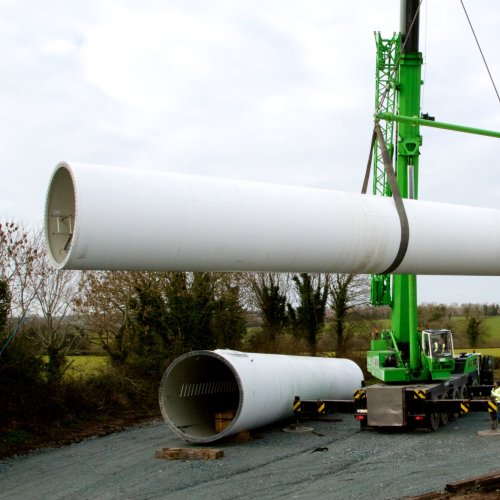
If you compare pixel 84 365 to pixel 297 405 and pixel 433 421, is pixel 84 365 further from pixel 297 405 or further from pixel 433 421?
pixel 433 421

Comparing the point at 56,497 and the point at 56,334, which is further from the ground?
the point at 56,334

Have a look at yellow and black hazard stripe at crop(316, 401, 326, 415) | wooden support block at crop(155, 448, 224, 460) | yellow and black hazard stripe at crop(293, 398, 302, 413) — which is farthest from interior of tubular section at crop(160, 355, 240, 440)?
yellow and black hazard stripe at crop(316, 401, 326, 415)

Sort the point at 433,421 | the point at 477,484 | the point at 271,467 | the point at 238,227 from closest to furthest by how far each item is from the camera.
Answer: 1. the point at 238,227
2. the point at 477,484
3. the point at 271,467
4. the point at 433,421

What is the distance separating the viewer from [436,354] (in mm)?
14297

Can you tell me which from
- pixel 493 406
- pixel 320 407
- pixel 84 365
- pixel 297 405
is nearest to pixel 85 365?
pixel 84 365

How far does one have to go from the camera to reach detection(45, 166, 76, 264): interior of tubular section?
4176mm

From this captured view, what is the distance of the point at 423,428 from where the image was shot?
13117 millimetres

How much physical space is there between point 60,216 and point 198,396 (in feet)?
33.0

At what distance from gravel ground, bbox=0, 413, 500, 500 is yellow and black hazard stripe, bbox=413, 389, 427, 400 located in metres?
0.72

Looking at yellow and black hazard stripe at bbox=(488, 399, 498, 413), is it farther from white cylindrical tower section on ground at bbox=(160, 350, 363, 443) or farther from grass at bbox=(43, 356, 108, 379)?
grass at bbox=(43, 356, 108, 379)

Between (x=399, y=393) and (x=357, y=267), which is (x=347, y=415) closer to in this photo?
(x=399, y=393)

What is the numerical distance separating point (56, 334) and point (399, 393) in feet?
28.6

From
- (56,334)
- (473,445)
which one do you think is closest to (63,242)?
(473,445)

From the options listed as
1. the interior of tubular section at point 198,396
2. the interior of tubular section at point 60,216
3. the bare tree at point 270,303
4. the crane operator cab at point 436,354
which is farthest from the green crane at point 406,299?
the bare tree at point 270,303
